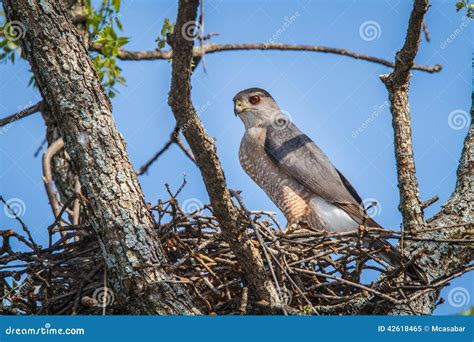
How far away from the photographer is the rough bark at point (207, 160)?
12.3ft

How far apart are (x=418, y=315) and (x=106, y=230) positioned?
225cm

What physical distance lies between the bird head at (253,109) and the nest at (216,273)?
6.66ft

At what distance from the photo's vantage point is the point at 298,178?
6.39m

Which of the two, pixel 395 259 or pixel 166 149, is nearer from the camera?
pixel 395 259

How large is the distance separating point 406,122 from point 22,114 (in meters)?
3.77

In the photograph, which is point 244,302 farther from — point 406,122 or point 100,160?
point 406,122

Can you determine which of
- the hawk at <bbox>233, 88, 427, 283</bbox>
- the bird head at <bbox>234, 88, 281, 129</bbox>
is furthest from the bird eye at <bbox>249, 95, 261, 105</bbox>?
the hawk at <bbox>233, 88, 427, 283</bbox>

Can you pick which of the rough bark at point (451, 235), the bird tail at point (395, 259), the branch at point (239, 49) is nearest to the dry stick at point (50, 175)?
the branch at point (239, 49)

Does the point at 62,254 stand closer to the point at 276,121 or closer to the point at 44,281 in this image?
the point at 44,281

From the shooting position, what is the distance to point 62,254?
520 centimetres

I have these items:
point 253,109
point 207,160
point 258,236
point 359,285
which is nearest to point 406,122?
point 253,109

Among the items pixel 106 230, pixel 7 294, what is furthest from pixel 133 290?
pixel 7 294
